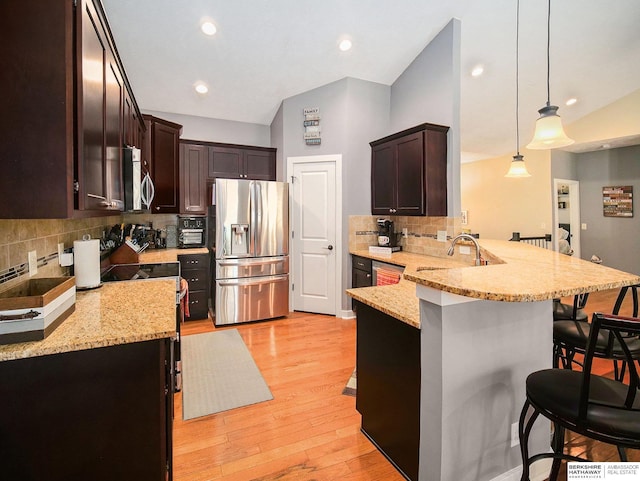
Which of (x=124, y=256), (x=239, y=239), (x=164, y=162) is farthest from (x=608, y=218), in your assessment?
(x=124, y=256)

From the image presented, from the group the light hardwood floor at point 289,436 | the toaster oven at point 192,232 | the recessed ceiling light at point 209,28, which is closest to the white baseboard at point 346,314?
the light hardwood floor at point 289,436

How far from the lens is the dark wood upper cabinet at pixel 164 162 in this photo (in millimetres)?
3949

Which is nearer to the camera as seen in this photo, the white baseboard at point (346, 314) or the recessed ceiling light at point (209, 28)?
the recessed ceiling light at point (209, 28)

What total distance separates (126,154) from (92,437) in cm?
164

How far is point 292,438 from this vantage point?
2.09 metres

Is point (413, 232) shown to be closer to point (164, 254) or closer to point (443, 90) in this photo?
point (443, 90)

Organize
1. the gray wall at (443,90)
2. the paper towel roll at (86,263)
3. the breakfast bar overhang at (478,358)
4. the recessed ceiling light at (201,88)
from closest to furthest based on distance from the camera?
the breakfast bar overhang at (478,358)
the paper towel roll at (86,263)
the gray wall at (443,90)
the recessed ceiling light at (201,88)

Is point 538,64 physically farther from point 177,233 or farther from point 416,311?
point 177,233

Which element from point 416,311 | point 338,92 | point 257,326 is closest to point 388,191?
point 338,92

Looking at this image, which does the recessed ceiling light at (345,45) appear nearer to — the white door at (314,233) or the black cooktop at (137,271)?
the white door at (314,233)

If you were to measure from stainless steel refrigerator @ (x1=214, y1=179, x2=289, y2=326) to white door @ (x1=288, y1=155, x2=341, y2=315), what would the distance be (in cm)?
32

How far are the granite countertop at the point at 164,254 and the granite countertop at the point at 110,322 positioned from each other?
1.65 m

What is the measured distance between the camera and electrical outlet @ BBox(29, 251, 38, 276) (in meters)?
1.70

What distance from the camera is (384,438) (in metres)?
1.88
